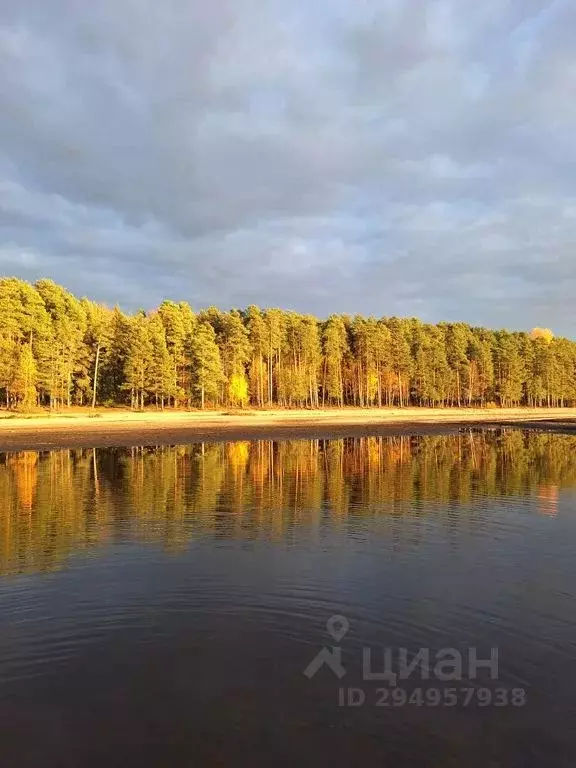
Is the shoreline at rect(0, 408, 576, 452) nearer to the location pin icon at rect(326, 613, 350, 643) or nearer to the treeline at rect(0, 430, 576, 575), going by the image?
the treeline at rect(0, 430, 576, 575)

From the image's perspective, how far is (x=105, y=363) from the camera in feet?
325

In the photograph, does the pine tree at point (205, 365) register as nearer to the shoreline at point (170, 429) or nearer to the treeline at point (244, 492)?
the shoreline at point (170, 429)

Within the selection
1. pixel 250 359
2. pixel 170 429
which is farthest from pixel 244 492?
pixel 250 359

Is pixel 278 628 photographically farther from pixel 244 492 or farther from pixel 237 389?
pixel 237 389

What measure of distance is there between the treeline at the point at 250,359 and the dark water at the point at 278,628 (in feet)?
215

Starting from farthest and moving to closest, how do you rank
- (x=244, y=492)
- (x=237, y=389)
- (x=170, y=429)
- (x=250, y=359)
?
(x=250, y=359)
(x=237, y=389)
(x=170, y=429)
(x=244, y=492)

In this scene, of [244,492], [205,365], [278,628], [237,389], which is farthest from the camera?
[237,389]

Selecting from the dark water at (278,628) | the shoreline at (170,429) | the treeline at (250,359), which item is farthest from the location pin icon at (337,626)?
the treeline at (250,359)

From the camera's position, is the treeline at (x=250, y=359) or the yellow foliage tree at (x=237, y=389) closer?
the treeline at (x=250, y=359)

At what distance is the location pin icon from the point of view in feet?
35.3

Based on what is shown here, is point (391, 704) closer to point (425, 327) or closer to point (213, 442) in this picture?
point (213, 442)

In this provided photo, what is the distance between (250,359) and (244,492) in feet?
289

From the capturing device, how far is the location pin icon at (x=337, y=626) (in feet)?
35.3

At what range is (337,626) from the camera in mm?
11156
